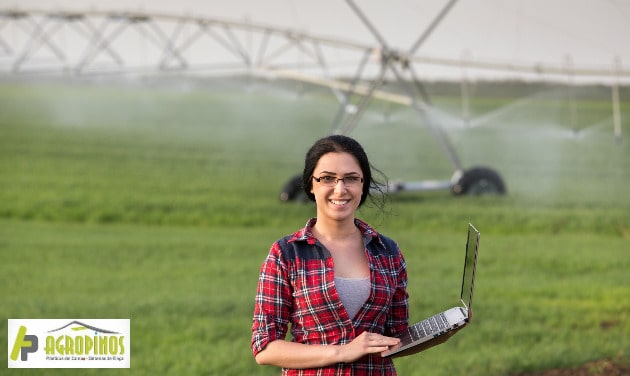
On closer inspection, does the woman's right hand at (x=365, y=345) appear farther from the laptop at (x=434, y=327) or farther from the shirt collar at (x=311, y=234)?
the shirt collar at (x=311, y=234)

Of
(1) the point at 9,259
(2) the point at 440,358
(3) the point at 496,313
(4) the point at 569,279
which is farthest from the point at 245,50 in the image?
(2) the point at 440,358

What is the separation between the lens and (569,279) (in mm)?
6707

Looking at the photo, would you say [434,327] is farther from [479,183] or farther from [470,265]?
[479,183]

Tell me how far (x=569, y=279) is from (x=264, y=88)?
538 centimetres

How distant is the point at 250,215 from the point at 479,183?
2379 millimetres

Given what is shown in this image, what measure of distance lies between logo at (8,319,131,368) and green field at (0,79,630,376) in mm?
78

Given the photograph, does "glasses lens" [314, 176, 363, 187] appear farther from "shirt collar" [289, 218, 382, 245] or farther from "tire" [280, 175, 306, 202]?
"tire" [280, 175, 306, 202]

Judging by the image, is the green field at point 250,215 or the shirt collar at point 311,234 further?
the green field at point 250,215

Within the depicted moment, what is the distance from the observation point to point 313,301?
6.37 ft

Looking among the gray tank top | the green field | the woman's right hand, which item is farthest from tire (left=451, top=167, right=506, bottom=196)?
the woman's right hand

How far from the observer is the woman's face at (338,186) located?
195 cm

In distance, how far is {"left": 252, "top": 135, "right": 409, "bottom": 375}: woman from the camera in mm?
1926

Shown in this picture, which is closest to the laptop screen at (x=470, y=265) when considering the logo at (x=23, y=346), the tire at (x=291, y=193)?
the logo at (x=23, y=346)

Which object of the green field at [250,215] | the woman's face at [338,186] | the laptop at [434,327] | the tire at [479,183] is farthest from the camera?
the tire at [479,183]
